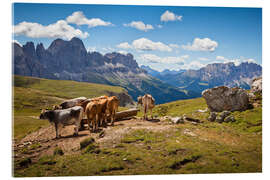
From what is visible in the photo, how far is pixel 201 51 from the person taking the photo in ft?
67.9

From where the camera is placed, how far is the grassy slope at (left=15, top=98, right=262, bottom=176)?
11.1 meters

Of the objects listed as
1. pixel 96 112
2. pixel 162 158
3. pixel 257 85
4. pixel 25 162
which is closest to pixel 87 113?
pixel 96 112

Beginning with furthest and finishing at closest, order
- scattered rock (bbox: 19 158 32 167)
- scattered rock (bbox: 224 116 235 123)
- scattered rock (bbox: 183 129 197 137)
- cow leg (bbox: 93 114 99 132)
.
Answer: scattered rock (bbox: 224 116 235 123)
cow leg (bbox: 93 114 99 132)
scattered rock (bbox: 183 129 197 137)
scattered rock (bbox: 19 158 32 167)

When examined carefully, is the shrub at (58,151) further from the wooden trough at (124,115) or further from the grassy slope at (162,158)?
the wooden trough at (124,115)

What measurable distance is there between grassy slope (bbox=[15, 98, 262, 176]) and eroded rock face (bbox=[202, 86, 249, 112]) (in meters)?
6.46

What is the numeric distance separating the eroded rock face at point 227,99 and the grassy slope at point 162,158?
21.2 feet

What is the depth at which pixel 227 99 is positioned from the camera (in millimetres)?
20094

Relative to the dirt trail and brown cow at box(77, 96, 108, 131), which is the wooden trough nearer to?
brown cow at box(77, 96, 108, 131)

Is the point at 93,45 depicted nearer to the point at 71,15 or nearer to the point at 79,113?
the point at 71,15

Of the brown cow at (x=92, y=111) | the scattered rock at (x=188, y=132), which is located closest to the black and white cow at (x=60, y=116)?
the brown cow at (x=92, y=111)

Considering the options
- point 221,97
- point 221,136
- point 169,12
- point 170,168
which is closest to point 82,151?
point 170,168

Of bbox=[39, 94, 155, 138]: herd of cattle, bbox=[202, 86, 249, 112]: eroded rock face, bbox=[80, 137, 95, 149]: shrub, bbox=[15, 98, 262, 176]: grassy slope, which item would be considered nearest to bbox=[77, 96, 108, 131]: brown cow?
bbox=[39, 94, 155, 138]: herd of cattle

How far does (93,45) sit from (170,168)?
44.8 ft

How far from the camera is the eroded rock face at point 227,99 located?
19250 mm
